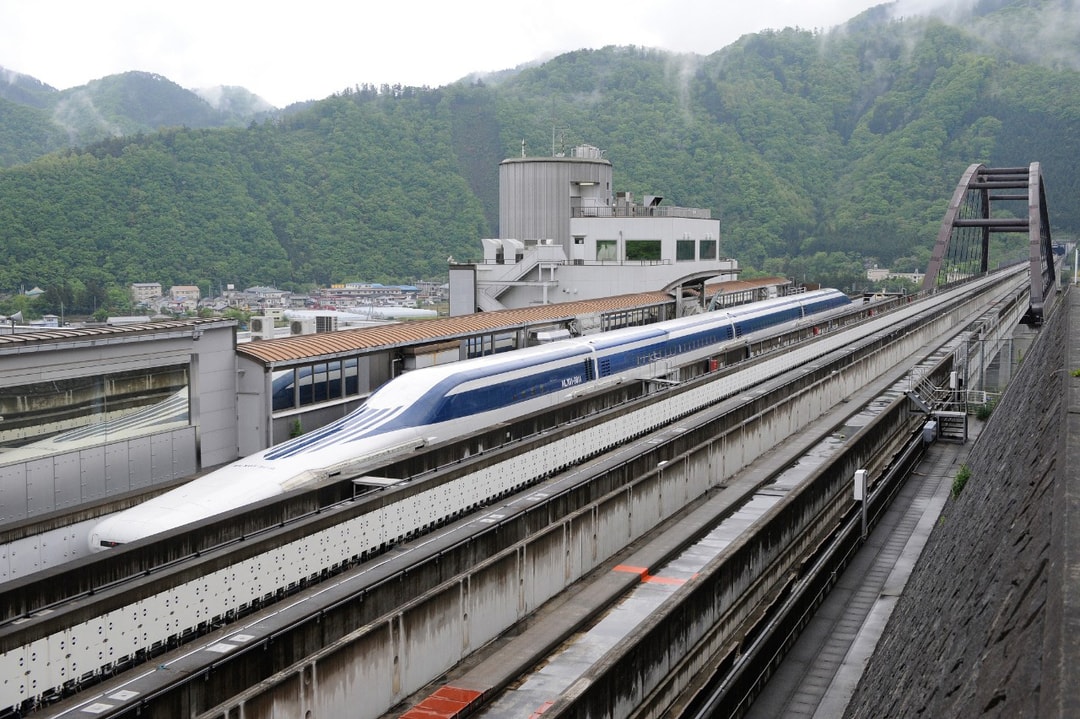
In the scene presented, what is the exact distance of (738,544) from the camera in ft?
53.1

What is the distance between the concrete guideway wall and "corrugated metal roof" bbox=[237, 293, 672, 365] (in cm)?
802

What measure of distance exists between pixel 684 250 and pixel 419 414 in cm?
3855

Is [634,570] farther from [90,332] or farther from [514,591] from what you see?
[90,332]

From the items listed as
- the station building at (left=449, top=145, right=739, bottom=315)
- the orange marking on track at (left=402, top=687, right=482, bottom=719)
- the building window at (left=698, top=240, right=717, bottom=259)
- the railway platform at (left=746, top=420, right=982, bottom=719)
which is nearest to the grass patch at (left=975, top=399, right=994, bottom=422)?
the railway platform at (left=746, top=420, right=982, bottom=719)

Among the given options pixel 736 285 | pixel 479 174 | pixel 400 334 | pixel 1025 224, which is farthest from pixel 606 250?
pixel 479 174

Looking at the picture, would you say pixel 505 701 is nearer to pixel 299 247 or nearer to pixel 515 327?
pixel 515 327

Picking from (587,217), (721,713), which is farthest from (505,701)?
(587,217)

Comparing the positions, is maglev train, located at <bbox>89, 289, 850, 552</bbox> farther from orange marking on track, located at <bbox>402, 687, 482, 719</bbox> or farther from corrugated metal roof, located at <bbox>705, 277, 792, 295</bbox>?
corrugated metal roof, located at <bbox>705, 277, 792, 295</bbox>

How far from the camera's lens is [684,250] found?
58281 mm

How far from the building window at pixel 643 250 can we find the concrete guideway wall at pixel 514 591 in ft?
100

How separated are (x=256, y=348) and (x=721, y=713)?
12855 millimetres

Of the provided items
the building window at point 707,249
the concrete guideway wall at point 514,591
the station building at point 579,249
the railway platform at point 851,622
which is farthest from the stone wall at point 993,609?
the building window at point 707,249

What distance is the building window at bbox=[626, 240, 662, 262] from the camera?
5672 cm

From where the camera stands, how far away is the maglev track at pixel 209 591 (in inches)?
418
